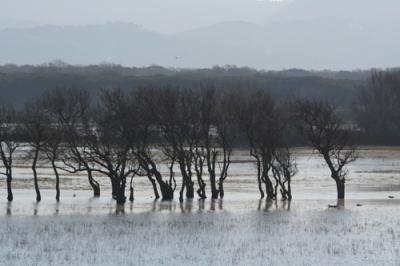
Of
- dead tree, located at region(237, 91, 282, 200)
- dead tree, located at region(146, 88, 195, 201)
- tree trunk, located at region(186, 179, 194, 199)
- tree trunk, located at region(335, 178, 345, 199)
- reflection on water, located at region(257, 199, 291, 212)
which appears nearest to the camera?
reflection on water, located at region(257, 199, 291, 212)

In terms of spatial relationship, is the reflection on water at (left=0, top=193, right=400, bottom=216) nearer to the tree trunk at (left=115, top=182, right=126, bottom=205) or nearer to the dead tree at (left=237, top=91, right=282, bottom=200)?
the tree trunk at (left=115, top=182, right=126, bottom=205)

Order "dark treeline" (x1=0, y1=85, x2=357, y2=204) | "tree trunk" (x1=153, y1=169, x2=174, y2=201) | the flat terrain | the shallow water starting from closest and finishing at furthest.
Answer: the flat terrain, the shallow water, "tree trunk" (x1=153, y1=169, x2=174, y2=201), "dark treeline" (x1=0, y1=85, x2=357, y2=204)

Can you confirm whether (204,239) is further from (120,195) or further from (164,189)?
(164,189)

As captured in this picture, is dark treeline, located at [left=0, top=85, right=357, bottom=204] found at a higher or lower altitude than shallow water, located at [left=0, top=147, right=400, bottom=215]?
higher

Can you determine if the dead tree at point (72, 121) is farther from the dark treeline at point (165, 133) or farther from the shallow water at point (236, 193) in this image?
the shallow water at point (236, 193)

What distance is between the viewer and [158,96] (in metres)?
57.4

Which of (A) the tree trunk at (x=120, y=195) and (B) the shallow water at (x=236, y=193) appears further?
(A) the tree trunk at (x=120, y=195)

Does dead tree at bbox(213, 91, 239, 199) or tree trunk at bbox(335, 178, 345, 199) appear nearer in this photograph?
tree trunk at bbox(335, 178, 345, 199)

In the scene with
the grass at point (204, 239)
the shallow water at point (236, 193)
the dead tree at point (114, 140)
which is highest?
the dead tree at point (114, 140)

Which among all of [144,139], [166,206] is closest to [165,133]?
[144,139]

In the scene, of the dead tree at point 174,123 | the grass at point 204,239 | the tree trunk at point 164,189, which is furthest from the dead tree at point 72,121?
the grass at point 204,239

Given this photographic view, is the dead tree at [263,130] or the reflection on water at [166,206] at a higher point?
the dead tree at [263,130]

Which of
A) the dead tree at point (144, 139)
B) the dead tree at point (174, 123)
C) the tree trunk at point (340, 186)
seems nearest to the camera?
the dead tree at point (144, 139)

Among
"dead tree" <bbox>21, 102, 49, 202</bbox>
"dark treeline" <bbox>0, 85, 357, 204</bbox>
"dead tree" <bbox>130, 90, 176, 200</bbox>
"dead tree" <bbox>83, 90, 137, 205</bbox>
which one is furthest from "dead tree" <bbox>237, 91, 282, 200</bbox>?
"dead tree" <bbox>21, 102, 49, 202</bbox>
